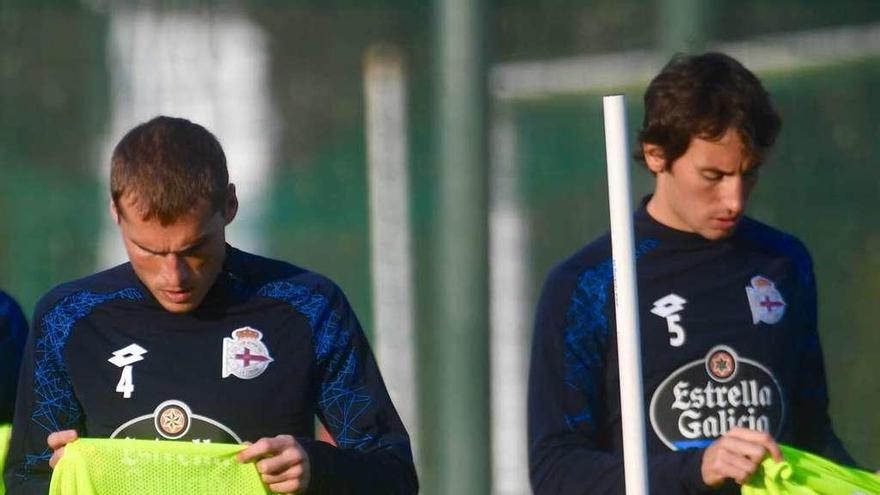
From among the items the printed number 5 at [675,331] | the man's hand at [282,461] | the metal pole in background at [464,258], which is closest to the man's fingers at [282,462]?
the man's hand at [282,461]

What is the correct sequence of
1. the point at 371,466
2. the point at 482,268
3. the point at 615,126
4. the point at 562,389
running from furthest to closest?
the point at 482,268 → the point at 562,389 → the point at 371,466 → the point at 615,126

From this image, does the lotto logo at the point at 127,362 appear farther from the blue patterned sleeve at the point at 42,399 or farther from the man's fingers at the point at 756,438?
the man's fingers at the point at 756,438

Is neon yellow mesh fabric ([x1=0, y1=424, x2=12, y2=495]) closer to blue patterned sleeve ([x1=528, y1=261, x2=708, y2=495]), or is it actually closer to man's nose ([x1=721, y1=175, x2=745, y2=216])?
blue patterned sleeve ([x1=528, y1=261, x2=708, y2=495])

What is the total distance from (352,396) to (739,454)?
0.71 m

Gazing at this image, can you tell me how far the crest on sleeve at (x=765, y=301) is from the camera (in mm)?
3406

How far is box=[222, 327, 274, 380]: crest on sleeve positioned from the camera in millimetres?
3094

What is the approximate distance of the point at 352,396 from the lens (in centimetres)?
312

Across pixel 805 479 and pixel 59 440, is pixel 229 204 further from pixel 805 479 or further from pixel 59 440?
pixel 805 479

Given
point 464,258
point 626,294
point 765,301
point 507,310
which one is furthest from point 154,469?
point 507,310

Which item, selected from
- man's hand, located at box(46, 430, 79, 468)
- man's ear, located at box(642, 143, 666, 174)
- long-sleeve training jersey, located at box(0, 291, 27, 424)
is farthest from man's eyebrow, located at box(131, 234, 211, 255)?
man's ear, located at box(642, 143, 666, 174)

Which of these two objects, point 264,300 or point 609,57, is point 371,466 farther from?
point 609,57

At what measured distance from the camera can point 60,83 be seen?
5.28m

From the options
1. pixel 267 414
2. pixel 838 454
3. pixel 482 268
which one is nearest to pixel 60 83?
pixel 482 268

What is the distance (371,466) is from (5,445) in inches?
31.0
